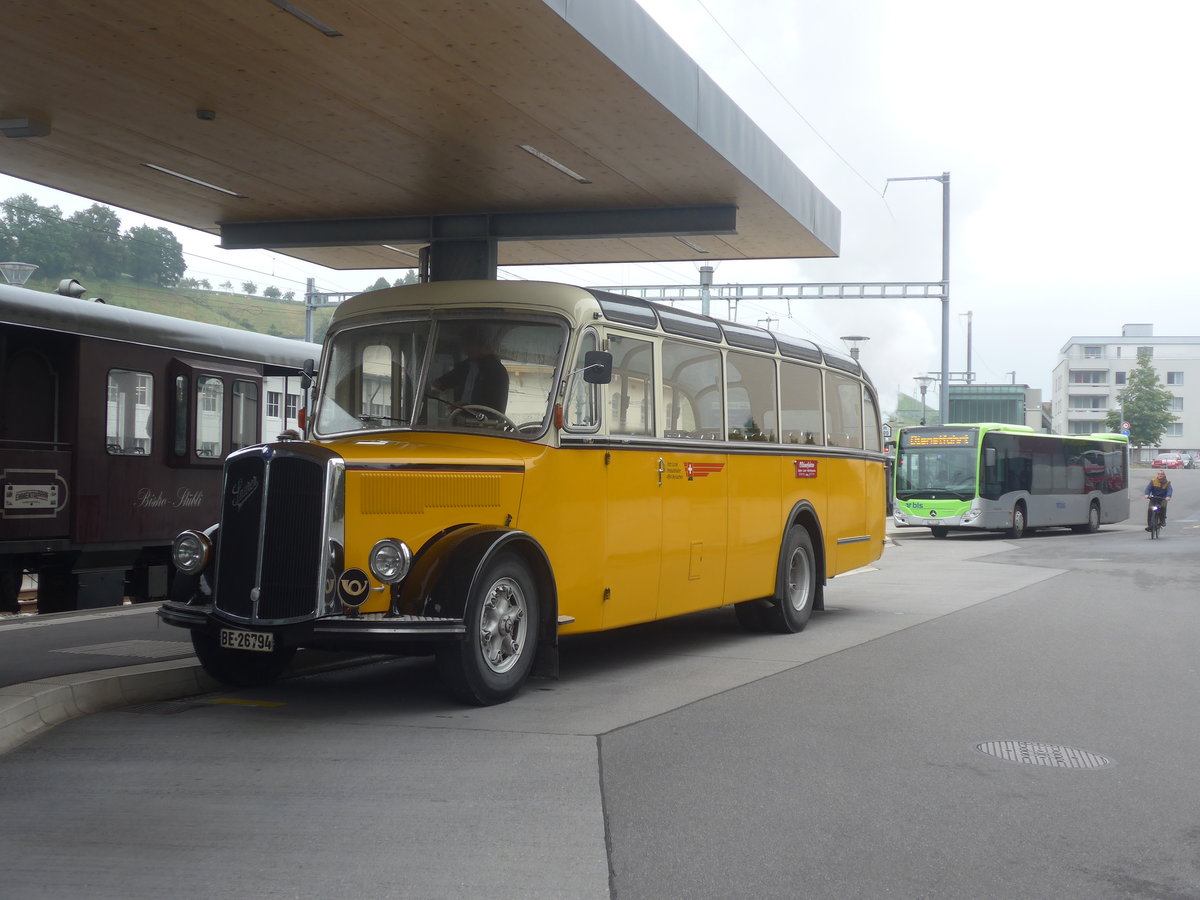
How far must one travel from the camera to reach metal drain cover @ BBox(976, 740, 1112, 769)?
279 inches

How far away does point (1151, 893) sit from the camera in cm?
487

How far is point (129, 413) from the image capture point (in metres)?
14.8

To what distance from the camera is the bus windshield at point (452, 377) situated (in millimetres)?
9164

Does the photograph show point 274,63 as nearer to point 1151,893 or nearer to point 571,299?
point 571,299

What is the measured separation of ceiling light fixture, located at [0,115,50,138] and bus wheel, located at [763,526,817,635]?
821 centimetres

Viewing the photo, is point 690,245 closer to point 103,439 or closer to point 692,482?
point 692,482

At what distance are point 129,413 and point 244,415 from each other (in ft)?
6.51

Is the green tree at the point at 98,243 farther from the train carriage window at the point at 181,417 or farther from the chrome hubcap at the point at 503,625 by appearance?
the chrome hubcap at the point at 503,625

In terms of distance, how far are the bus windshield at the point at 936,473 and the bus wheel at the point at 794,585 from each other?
22086 millimetres

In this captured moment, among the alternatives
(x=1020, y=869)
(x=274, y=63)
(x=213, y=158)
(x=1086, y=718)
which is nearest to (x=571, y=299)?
(x=274, y=63)

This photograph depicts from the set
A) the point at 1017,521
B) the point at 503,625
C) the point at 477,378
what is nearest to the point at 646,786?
the point at 503,625

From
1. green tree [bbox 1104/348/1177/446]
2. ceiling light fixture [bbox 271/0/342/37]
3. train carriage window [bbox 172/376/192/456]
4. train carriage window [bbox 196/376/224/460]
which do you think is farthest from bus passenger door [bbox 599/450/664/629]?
green tree [bbox 1104/348/1177/446]

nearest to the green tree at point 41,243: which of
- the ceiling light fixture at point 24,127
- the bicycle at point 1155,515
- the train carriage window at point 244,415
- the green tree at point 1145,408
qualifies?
the bicycle at point 1155,515

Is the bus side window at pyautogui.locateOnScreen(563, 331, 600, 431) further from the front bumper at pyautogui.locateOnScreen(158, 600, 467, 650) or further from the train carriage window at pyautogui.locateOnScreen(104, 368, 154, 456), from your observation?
the train carriage window at pyautogui.locateOnScreen(104, 368, 154, 456)
